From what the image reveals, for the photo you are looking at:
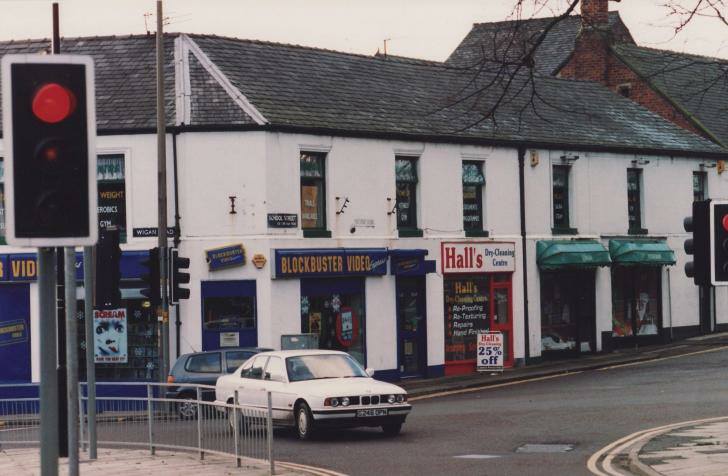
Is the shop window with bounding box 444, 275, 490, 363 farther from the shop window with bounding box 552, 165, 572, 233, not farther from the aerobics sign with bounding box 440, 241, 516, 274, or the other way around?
the shop window with bounding box 552, 165, 572, 233

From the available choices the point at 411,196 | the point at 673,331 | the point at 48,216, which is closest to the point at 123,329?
the point at 411,196

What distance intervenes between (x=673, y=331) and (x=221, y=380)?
2313 cm

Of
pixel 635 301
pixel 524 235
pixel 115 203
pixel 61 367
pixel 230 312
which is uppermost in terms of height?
pixel 115 203

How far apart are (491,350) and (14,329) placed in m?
12.5

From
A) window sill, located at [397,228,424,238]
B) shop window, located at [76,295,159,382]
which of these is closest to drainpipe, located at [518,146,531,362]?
window sill, located at [397,228,424,238]

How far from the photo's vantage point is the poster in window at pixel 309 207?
1326 inches

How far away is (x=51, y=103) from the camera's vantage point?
629 cm

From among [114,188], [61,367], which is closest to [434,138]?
[114,188]

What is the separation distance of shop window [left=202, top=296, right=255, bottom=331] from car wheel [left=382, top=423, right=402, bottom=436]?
1106cm

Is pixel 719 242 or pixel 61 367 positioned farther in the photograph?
pixel 61 367

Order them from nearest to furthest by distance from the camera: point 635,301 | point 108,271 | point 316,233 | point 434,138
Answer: point 108,271, point 316,233, point 434,138, point 635,301

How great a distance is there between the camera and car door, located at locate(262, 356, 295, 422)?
856 inches

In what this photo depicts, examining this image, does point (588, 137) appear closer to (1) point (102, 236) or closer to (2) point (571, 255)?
(2) point (571, 255)

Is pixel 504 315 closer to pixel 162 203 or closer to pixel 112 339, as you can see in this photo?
pixel 112 339
